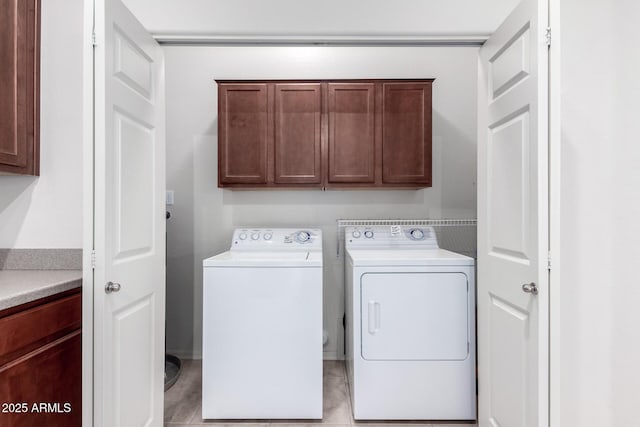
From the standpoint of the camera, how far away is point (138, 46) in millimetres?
1406

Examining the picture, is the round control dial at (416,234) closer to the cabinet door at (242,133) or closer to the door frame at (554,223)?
the cabinet door at (242,133)

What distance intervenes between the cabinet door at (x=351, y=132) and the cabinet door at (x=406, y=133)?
102 millimetres

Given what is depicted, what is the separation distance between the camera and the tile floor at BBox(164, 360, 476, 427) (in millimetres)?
1927

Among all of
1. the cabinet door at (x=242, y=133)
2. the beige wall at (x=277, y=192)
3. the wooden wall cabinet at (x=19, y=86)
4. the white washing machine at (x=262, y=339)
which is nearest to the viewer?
the wooden wall cabinet at (x=19, y=86)

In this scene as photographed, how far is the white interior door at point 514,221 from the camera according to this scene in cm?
117

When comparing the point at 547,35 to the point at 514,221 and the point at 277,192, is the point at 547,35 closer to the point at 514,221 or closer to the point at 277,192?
the point at 514,221

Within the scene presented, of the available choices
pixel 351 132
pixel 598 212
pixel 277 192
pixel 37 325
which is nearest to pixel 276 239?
pixel 277 192

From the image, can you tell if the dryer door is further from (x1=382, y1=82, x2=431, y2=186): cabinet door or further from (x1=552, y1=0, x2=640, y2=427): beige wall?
(x1=382, y1=82, x2=431, y2=186): cabinet door

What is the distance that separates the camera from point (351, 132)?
99.0 inches

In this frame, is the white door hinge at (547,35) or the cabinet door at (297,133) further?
the cabinet door at (297,133)

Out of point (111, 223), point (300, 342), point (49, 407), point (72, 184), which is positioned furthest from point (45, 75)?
point (300, 342)

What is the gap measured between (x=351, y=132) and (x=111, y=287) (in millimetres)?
1824

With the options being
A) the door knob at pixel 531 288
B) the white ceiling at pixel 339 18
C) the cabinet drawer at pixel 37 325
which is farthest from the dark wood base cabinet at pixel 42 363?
the door knob at pixel 531 288

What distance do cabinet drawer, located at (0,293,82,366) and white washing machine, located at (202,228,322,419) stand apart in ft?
2.19
